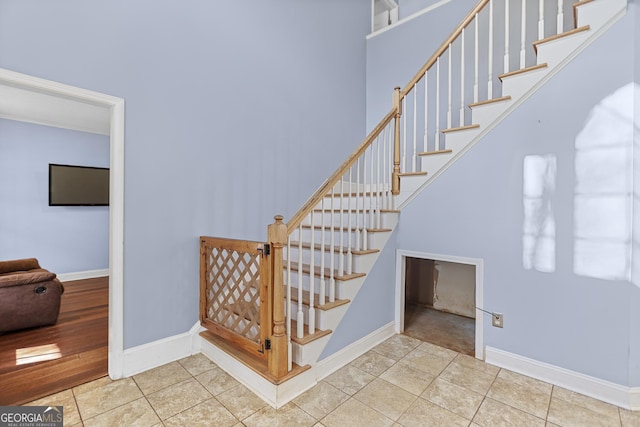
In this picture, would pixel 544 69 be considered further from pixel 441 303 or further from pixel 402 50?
pixel 441 303

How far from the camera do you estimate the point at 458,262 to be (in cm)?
270

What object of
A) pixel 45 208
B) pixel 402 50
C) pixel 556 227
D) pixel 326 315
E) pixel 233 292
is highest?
pixel 402 50

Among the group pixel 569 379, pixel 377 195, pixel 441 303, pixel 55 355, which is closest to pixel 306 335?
pixel 377 195

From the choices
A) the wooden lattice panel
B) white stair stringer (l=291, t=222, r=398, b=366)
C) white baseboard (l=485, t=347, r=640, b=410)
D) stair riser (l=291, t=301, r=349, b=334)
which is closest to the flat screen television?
the wooden lattice panel

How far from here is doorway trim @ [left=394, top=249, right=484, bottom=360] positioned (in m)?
2.53

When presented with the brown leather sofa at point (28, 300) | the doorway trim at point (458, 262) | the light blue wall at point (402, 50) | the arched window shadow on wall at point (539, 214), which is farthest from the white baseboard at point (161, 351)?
the light blue wall at point (402, 50)

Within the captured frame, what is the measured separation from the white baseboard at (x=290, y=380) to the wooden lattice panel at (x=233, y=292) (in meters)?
0.23

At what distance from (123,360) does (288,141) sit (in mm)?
2487

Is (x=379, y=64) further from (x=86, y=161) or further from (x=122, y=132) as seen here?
(x=86, y=161)

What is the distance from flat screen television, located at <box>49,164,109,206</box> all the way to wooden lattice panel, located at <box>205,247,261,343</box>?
13.0ft

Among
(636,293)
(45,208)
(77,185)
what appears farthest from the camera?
(77,185)

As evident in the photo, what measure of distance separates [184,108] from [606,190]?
3194 millimetres

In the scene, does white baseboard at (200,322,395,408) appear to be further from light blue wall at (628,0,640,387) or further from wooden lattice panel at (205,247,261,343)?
light blue wall at (628,0,640,387)

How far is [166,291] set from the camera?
241 centimetres
